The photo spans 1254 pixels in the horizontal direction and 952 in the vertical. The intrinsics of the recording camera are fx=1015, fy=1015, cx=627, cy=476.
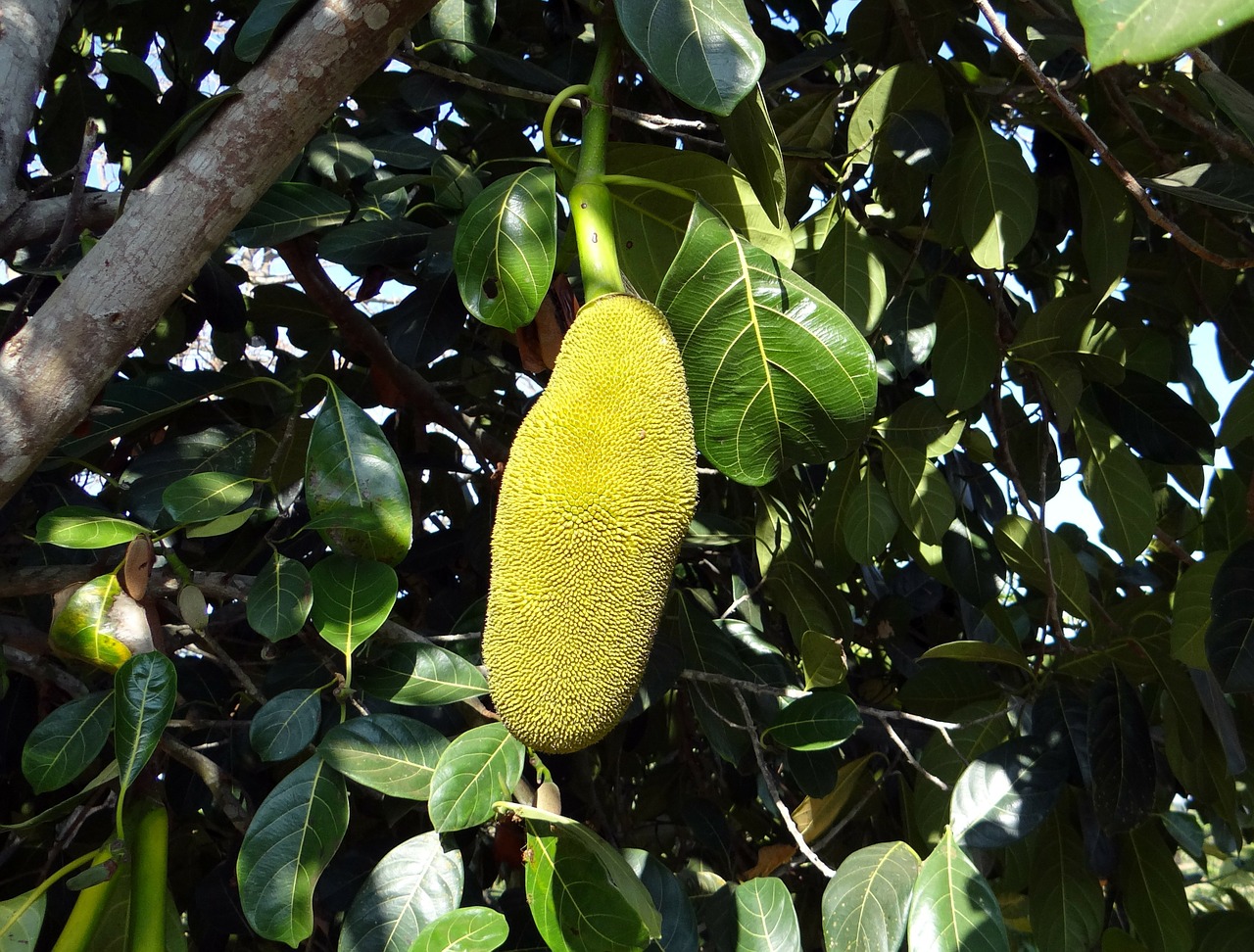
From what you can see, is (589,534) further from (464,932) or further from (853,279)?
(853,279)

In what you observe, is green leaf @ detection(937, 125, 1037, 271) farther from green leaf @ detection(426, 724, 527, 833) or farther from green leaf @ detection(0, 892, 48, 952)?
green leaf @ detection(0, 892, 48, 952)

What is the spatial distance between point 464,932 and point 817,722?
16.1 inches

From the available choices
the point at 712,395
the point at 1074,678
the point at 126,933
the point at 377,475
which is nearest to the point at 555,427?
the point at 712,395

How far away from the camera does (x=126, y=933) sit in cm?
79

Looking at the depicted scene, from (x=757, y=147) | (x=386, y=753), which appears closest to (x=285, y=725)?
(x=386, y=753)

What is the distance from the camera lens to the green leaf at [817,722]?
98 centimetres

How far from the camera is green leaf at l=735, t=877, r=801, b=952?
892mm

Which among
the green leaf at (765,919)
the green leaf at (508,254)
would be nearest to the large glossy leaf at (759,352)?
the green leaf at (508,254)

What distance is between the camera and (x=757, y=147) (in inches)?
30.2

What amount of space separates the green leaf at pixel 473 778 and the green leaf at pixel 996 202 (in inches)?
26.9

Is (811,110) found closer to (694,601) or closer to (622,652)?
(694,601)

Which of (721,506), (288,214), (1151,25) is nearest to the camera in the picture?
(1151,25)

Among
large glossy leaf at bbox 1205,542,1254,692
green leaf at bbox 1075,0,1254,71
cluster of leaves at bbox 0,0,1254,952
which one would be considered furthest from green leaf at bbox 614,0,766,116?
large glossy leaf at bbox 1205,542,1254,692

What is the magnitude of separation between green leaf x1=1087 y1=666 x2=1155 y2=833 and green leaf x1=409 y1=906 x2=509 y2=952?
608mm
